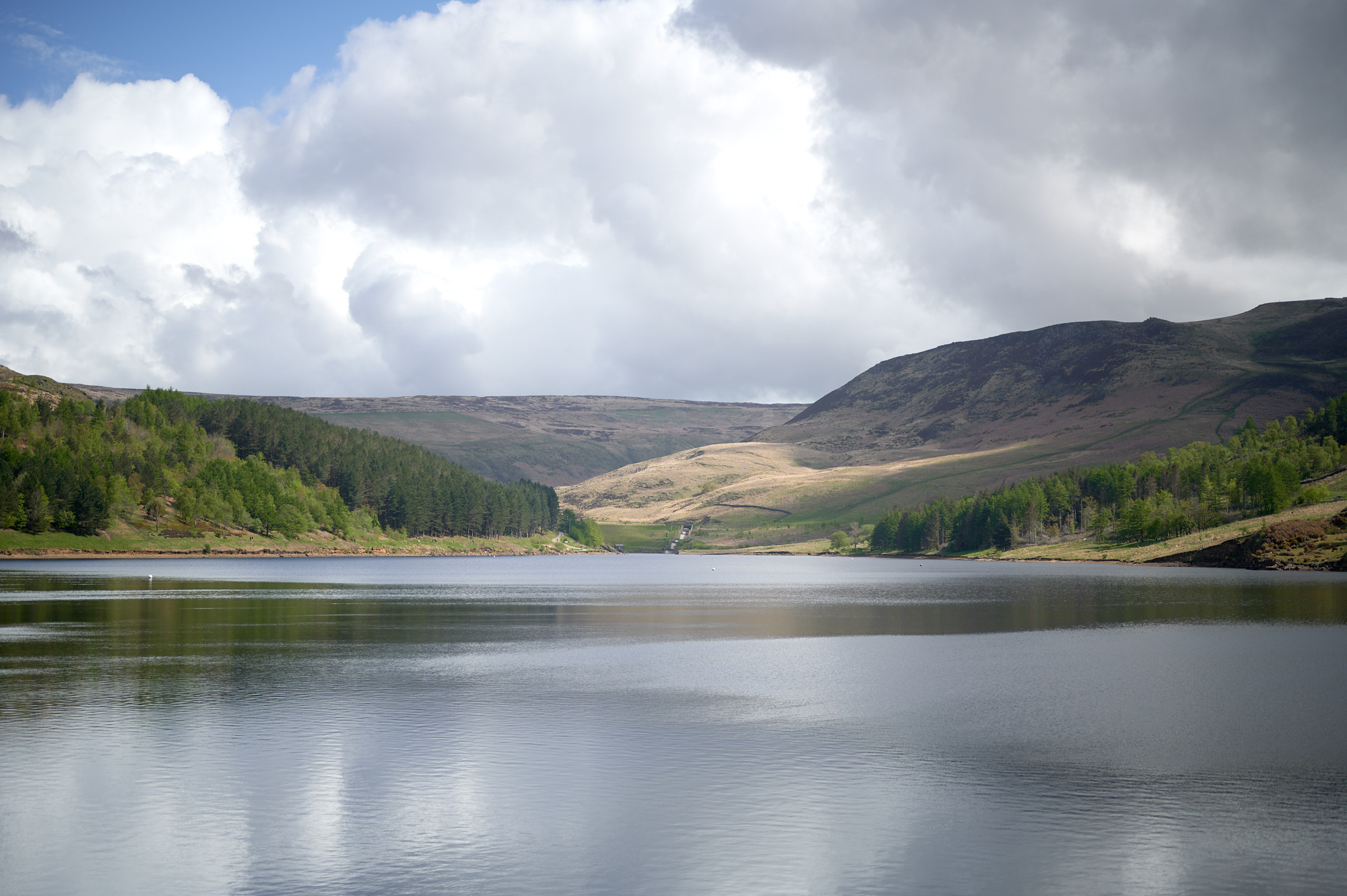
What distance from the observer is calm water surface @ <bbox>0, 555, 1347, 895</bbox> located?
19.8 meters

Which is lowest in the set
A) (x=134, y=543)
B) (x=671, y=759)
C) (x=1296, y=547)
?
(x=671, y=759)

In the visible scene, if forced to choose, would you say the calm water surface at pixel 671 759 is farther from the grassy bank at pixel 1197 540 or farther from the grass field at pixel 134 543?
the grass field at pixel 134 543

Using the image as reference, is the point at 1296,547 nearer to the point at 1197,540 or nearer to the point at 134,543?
the point at 1197,540

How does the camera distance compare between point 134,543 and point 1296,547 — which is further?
point 134,543

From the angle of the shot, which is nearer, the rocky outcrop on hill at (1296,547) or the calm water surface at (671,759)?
the calm water surface at (671,759)

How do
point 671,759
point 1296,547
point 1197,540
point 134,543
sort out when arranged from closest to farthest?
point 671,759 < point 1296,547 < point 1197,540 < point 134,543

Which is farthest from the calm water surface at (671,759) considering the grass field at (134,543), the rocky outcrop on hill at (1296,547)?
the grass field at (134,543)

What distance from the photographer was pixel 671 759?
28.5 m

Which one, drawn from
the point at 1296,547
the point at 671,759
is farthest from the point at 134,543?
the point at 1296,547

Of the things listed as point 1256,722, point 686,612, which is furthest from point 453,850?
point 686,612

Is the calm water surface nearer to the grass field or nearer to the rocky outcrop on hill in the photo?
the rocky outcrop on hill

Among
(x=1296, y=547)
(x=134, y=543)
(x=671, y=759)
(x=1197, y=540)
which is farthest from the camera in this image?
(x=134, y=543)

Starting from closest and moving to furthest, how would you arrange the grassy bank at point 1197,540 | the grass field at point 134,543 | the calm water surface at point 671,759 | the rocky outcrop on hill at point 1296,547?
the calm water surface at point 671,759 < the rocky outcrop on hill at point 1296,547 < the grassy bank at point 1197,540 < the grass field at point 134,543

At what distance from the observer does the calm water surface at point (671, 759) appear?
778 inches
